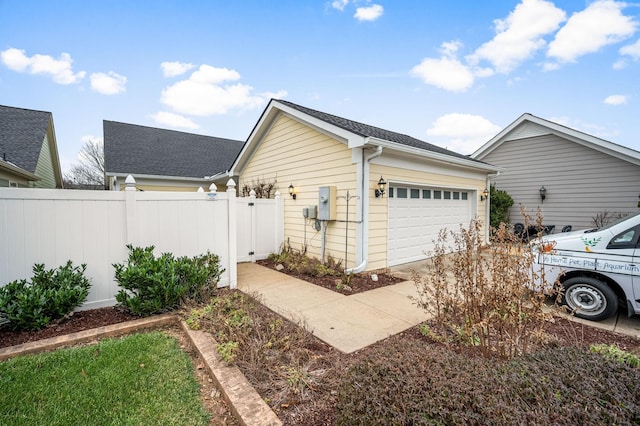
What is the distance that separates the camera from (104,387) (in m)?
2.39

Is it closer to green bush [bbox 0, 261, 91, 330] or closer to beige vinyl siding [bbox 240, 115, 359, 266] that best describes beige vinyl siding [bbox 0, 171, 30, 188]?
green bush [bbox 0, 261, 91, 330]

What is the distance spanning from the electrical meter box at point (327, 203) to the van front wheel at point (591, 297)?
4207 millimetres

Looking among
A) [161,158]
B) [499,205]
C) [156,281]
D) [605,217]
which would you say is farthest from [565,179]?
[161,158]

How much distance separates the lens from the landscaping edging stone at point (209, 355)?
6.59 ft

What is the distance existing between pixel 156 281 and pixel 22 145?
35.6 feet

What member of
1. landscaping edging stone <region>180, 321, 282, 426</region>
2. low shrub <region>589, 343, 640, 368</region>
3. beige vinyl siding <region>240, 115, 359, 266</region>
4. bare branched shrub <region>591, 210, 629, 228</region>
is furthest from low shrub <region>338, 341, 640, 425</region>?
bare branched shrub <region>591, 210, 629, 228</region>

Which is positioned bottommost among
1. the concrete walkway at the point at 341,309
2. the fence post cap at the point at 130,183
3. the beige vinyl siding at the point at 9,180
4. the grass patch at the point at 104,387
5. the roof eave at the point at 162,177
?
the concrete walkway at the point at 341,309

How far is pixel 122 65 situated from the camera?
10.1 meters

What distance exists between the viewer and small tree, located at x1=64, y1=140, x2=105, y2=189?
25692mm

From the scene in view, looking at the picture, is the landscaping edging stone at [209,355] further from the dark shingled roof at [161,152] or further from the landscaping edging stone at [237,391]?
the dark shingled roof at [161,152]

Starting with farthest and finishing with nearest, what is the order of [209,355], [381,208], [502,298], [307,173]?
[307,173], [381,208], [209,355], [502,298]

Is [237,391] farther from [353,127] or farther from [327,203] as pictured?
[353,127]

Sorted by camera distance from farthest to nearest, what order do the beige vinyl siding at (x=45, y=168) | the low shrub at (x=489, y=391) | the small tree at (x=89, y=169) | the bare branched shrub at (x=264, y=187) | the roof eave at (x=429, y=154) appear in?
the small tree at (x=89, y=169)
the beige vinyl siding at (x=45, y=168)
the bare branched shrub at (x=264, y=187)
the roof eave at (x=429, y=154)
the low shrub at (x=489, y=391)

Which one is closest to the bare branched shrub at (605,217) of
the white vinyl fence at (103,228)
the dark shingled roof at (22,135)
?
the white vinyl fence at (103,228)
